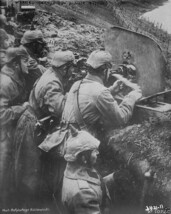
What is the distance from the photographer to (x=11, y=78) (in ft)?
15.4

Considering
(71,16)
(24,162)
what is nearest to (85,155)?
(24,162)

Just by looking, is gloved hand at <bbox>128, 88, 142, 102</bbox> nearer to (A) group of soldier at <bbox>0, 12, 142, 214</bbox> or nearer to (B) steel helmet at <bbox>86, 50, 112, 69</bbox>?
(A) group of soldier at <bbox>0, 12, 142, 214</bbox>

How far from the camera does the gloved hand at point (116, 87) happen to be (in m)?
4.77

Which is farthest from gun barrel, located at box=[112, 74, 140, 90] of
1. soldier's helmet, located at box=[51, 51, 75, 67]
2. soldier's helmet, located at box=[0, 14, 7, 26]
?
soldier's helmet, located at box=[0, 14, 7, 26]

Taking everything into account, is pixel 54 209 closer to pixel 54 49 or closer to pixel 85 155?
pixel 85 155

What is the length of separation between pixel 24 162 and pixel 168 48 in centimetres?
189

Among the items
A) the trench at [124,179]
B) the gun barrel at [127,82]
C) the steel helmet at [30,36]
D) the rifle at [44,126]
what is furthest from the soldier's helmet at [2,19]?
the gun barrel at [127,82]

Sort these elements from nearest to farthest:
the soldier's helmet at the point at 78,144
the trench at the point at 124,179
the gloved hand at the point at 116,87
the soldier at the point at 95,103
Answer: the soldier's helmet at the point at 78,144 < the soldier at the point at 95,103 < the gloved hand at the point at 116,87 < the trench at the point at 124,179

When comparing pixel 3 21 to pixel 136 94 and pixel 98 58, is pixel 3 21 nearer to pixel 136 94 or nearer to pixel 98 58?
pixel 98 58

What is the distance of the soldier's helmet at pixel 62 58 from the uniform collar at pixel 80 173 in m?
0.96

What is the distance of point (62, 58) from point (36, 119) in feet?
2.09

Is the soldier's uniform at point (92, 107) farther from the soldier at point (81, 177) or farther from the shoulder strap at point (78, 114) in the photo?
the soldier at point (81, 177)

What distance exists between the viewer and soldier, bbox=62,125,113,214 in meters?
4.53

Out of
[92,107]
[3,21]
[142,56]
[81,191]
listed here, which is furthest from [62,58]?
[81,191]
